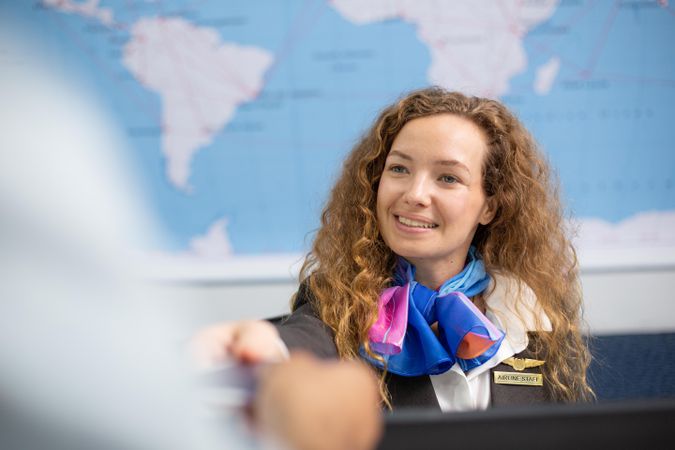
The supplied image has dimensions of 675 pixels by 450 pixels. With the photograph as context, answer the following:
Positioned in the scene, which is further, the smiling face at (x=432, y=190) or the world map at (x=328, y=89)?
the world map at (x=328, y=89)

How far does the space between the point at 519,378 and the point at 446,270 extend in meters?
0.20

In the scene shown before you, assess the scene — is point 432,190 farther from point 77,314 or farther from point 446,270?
point 77,314

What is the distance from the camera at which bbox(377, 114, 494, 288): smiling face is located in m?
0.91

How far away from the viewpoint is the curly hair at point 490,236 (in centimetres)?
96

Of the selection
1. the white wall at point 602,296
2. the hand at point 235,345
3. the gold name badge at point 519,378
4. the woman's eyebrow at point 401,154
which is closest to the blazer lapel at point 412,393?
the gold name badge at point 519,378

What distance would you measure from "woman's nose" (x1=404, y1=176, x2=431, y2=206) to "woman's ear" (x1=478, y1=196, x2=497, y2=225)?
6.0 inches

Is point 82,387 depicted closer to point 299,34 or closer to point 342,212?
point 342,212

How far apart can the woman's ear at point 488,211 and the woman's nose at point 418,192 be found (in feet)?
0.50

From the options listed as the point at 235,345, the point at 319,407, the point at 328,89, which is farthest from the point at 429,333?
the point at 328,89

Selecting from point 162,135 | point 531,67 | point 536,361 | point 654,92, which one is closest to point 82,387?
point 536,361

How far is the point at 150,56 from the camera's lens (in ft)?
4.76

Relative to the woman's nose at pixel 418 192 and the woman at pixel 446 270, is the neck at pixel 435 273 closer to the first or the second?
the woman at pixel 446 270

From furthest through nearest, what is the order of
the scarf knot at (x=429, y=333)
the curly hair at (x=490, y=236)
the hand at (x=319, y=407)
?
1. the curly hair at (x=490, y=236)
2. the scarf knot at (x=429, y=333)
3. the hand at (x=319, y=407)

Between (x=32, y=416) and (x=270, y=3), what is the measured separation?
135 cm
